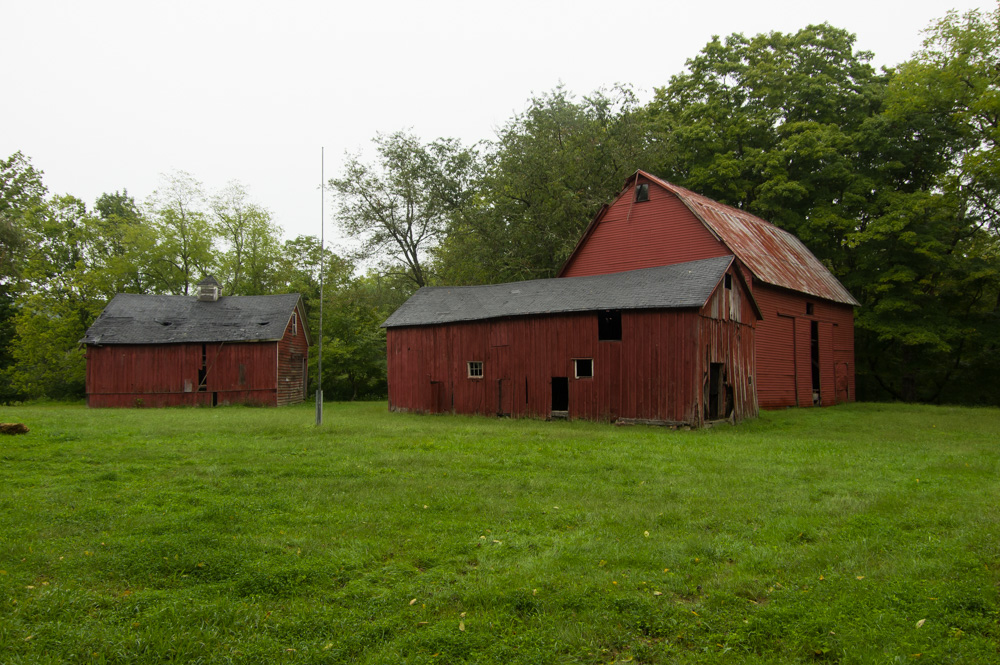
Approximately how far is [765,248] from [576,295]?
11651 mm

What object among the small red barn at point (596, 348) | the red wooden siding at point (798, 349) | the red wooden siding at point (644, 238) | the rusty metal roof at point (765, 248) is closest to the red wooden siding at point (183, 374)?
the small red barn at point (596, 348)

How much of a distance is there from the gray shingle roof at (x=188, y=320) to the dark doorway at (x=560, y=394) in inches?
718

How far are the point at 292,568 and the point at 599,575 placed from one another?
9.33 feet

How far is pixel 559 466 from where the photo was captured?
1198 cm

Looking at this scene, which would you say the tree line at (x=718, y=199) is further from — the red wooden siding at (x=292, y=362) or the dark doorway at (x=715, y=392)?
the dark doorway at (x=715, y=392)

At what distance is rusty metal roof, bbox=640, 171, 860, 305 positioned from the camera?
26.5 metres

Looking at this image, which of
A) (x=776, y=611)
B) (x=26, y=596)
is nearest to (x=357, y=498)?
(x=26, y=596)

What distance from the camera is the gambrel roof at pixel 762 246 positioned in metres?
26.5

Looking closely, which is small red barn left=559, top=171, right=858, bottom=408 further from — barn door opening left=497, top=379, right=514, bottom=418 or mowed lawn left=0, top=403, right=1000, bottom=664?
mowed lawn left=0, top=403, right=1000, bottom=664

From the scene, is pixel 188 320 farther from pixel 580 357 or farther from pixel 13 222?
pixel 580 357

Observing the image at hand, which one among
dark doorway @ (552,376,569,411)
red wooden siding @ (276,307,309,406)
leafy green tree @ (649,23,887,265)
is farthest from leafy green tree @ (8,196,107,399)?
leafy green tree @ (649,23,887,265)

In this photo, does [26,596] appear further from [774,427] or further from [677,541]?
[774,427]

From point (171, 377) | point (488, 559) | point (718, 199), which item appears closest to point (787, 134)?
point (718, 199)

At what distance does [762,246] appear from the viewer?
97.0ft
